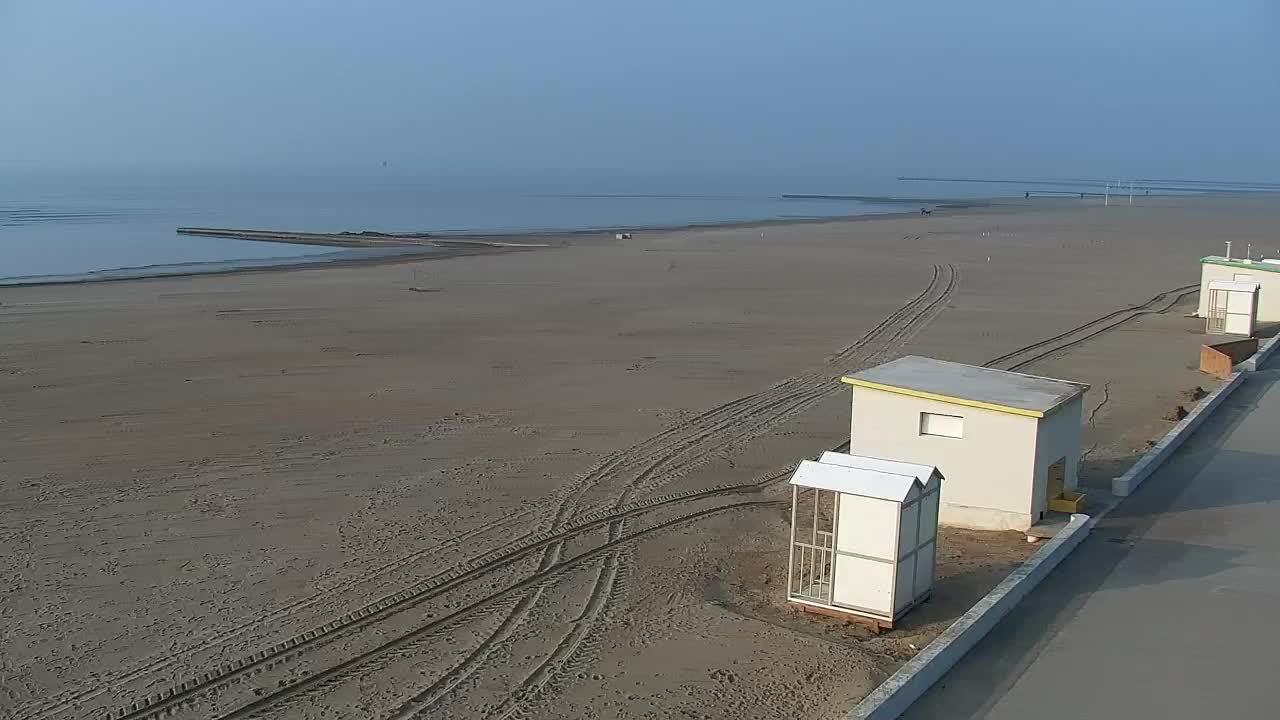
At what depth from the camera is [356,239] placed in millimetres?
56062

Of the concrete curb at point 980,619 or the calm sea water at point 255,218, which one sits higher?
the calm sea water at point 255,218

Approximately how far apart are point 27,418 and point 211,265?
28.5 m

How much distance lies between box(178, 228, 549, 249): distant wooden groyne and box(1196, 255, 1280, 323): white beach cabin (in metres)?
30.5

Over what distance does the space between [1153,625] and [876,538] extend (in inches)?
88.1

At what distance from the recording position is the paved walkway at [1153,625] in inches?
303

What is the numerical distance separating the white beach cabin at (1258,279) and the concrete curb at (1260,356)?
3543 millimetres

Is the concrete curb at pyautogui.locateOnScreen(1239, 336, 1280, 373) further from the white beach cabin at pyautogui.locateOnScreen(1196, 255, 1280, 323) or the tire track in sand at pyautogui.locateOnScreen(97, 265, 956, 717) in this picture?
the tire track in sand at pyautogui.locateOnScreen(97, 265, 956, 717)

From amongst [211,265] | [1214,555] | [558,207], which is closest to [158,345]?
[1214,555]

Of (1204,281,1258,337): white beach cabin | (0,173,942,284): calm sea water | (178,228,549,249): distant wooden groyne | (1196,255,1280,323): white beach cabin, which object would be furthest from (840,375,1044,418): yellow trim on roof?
(178,228,549,249): distant wooden groyne

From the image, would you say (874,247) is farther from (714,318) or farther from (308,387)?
(308,387)

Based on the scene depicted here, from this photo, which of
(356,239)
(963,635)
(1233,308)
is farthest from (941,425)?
(356,239)

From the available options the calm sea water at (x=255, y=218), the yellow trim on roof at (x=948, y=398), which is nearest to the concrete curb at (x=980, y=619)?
the yellow trim on roof at (x=948, y=398)

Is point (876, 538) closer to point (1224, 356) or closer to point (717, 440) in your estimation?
point (717, 440)

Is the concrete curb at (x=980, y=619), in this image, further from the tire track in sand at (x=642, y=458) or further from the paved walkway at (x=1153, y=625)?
the tire track in sand at (x=642, y=458)
